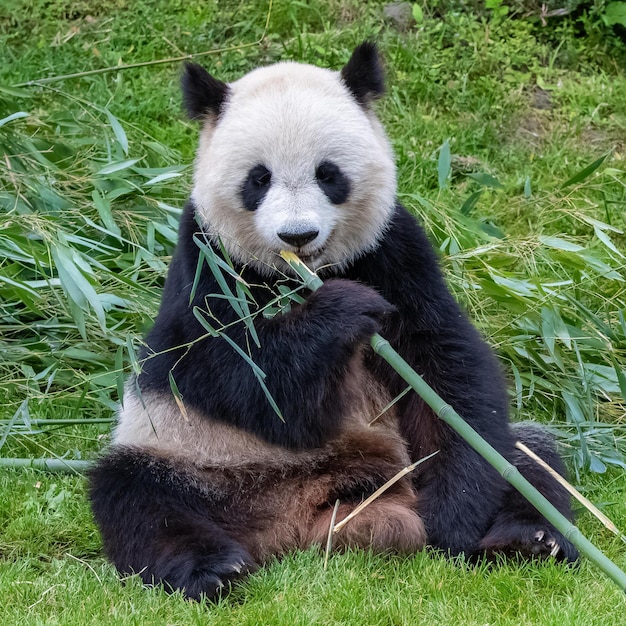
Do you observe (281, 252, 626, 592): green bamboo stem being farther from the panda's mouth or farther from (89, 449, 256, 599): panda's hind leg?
(89, 449, 256, 599): panda's hind leg

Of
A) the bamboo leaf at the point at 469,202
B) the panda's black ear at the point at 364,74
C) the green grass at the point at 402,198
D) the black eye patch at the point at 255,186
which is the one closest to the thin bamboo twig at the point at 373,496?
the green grass at the point at 402,198

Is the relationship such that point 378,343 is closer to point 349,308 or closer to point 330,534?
point 349,308

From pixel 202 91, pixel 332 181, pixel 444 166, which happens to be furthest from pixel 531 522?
pixel 444 166

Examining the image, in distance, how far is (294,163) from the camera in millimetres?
4598

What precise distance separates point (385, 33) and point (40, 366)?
4.64 m

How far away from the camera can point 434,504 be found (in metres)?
4.75

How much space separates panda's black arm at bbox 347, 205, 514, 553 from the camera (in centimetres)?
478

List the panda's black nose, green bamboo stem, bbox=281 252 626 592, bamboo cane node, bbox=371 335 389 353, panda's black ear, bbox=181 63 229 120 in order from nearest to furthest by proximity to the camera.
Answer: green bamboo stem, bbox=281 252 626 592 → bamboo cane node, bbox=371 335 389 353 → the panda's black nose → panda's black ear, bbox=181 63 229 120

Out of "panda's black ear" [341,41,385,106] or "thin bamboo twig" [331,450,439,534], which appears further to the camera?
"panda's black ear" [341,41,385,106]

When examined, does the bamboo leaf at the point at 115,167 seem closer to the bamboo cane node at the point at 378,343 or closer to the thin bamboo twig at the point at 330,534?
the thin bamboo twig at the point at 330,534

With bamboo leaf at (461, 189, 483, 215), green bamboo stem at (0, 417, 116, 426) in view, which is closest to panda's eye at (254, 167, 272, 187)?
green bamboo stem at (0, 417, 116, 426)

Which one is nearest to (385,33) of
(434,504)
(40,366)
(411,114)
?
(411,114)

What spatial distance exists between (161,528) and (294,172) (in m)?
1.61

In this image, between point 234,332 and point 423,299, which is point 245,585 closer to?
point 234,332
